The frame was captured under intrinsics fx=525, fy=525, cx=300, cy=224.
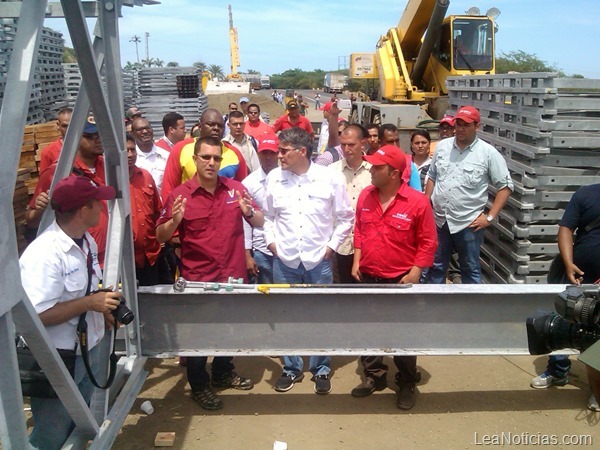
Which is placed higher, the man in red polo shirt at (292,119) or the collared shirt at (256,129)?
the man in red polo shirt at (292,119)

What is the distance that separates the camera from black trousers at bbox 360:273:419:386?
3910 millimetres

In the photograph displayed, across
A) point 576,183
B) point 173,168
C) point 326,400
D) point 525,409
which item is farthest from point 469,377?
point 173,168

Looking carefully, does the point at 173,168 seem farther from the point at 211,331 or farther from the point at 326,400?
the point at 326,400

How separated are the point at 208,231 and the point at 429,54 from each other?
9.74 metres

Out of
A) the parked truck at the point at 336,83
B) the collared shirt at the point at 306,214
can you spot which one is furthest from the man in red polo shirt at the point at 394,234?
the parked truck at the point at 336,83

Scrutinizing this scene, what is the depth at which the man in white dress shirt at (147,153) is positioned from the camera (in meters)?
5.42

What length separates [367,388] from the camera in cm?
407

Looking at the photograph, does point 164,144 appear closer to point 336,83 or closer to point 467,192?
point 467,192

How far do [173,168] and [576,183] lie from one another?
3.66 meters

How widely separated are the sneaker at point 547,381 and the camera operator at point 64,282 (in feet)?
10.6

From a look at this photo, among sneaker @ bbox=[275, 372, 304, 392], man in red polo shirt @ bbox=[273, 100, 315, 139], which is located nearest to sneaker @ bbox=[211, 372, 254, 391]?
sneaker @ bbox=[275, 372, 304, 392]

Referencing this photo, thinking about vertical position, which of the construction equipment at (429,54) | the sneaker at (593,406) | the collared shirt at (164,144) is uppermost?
the construction equipment at (429,54)

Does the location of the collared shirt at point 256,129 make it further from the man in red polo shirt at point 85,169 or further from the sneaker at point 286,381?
the sneaker at point 286,381

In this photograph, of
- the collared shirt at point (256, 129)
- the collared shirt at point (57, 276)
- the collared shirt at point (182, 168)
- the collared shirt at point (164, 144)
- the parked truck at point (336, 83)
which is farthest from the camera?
the parked truck at point (336, 83)
